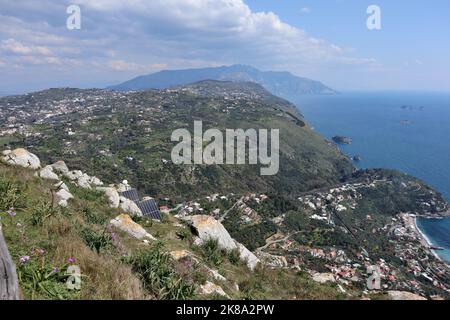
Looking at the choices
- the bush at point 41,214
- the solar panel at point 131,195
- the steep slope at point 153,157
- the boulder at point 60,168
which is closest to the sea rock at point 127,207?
the solar panel at point 131,195

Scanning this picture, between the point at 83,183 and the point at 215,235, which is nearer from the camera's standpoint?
the point at 215,235

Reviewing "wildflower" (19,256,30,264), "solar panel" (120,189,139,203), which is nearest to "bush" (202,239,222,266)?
"wildflower" (19,256,30,264)

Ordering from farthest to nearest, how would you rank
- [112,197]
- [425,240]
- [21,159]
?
[425,240]
[21,159]
[112,197]

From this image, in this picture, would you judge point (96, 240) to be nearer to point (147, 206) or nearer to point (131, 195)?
point (147, 206)

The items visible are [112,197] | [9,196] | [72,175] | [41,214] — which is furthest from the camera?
[72,175]

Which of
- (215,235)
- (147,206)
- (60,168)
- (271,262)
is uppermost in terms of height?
(60,168)

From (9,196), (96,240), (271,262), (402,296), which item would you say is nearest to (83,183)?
(9,196)
